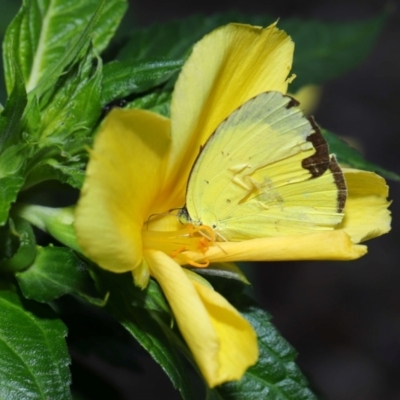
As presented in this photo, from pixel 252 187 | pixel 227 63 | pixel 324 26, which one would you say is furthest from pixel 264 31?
pixel 324 26

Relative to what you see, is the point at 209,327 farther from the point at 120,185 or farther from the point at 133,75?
the point at 133,75

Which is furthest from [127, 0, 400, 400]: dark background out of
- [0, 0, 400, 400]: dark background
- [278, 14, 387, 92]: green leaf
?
[278, 14, 387, 92]: green leaf

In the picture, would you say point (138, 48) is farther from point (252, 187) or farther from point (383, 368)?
point (383, 368)

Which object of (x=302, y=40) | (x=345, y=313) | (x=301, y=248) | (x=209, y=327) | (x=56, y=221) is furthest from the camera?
(x=345, y=313)

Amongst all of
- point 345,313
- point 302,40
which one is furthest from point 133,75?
point 345,313

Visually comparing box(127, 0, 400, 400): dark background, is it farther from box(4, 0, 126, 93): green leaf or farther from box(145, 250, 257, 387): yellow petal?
box(145, 250, 257, 387): yellow petal

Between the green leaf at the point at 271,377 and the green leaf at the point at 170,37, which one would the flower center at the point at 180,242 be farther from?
the green leaf at the point at 170,37

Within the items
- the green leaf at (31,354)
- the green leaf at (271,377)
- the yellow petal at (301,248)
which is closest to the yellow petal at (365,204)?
the yellow petal at (301,248)
